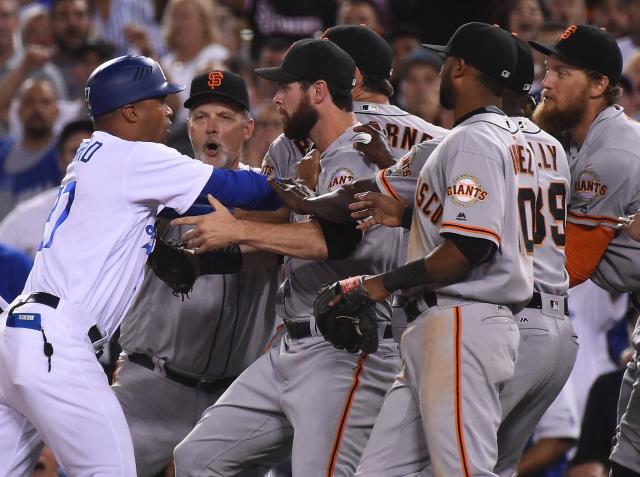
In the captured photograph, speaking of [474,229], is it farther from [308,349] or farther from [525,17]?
[525,17]

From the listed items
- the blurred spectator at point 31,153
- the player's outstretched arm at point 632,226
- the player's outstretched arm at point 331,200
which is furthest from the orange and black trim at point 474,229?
the blurred spectator at point 31,153

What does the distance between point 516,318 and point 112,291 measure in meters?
1.63

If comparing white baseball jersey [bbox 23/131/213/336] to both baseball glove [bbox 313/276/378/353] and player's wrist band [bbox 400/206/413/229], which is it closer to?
baseball glove [bbox 313/276/378/353]

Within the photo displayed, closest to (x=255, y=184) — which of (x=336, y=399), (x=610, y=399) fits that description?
(x=336, y=399)

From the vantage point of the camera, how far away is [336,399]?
514cm

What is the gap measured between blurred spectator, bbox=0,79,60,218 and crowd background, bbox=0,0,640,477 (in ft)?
0.04

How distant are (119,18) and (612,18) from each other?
183 inches

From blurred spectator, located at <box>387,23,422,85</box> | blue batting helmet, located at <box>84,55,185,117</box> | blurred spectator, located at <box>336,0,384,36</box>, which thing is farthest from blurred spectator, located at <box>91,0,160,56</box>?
blue batting helmet, located at <box>84,55,185,117</box>

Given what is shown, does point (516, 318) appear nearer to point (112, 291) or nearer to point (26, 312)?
point (112, 291)

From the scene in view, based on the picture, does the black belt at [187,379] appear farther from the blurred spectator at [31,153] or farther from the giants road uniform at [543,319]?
the blurred spectator at [31,153]

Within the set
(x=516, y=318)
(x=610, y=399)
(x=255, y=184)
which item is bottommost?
(x=610, y=399)

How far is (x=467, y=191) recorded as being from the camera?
4.43m

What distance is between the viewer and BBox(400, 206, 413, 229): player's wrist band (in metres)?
4.88

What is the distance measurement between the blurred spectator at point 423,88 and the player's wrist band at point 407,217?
3927 mm
